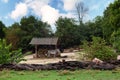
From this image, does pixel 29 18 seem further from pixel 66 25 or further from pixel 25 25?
pixel 66 25

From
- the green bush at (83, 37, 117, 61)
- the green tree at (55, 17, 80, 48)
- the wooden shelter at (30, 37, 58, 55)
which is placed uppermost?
the green tree at (55, 17, 80, 48)

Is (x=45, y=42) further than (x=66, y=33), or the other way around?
(x=66, y=33)

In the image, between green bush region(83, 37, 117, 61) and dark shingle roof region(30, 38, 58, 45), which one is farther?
dark shingle roof region(30, 38, 58, 45)

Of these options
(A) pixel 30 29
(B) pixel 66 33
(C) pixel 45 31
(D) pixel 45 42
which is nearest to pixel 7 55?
(D) pixel 45 42

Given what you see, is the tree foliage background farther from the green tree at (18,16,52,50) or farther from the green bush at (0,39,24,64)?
the green bush at (0,39,24,64)

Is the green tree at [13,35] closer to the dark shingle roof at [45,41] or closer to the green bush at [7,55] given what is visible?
the dark shingle roof at [45,41]

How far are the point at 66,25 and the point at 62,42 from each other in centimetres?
274

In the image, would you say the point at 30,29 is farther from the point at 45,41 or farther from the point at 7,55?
the point at 7,55

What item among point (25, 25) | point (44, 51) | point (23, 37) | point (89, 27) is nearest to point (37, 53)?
point (44, 51)

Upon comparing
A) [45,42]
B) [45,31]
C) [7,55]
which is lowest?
[7,55]

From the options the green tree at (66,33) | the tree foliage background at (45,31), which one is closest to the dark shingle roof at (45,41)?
the tree foliage background at (45,31)

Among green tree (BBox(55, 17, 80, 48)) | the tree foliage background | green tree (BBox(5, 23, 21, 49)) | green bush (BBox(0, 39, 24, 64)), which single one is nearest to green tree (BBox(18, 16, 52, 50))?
the tree foliage background

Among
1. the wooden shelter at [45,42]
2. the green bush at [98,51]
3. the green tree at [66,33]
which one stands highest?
the green tree at [66,33]

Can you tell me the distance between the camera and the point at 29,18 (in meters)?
45.4
